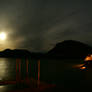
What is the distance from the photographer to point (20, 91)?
435 inches

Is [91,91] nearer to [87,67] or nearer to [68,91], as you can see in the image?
[68,91]

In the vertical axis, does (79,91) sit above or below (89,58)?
below

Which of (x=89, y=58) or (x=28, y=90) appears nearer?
(x=28, y=90)

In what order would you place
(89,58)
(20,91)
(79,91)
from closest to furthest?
1. (20,91)
2. (79,91)
3. (89,58)

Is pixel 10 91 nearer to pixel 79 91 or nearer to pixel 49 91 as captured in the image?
pixel 49 91

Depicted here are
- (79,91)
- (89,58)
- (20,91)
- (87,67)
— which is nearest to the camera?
(20,91)

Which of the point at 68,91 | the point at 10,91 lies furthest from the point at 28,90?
the point at 68,91

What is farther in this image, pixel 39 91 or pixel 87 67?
pixel 87 67

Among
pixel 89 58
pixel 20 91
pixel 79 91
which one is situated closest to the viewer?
pixel 20 91

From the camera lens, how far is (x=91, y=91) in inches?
467

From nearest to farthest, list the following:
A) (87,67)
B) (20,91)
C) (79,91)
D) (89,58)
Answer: (20,91) → (79,91) → (87,67) → (89,58)

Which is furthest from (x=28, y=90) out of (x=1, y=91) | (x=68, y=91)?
(x=68, y=91)

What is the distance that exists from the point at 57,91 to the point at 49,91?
0.72 metres

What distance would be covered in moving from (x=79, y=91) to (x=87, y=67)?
58.9 feet
